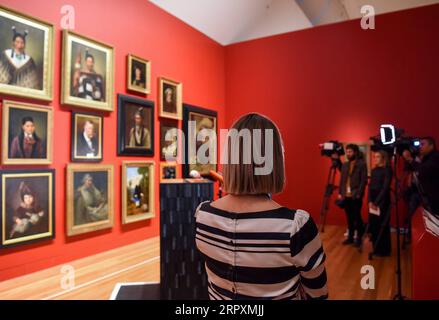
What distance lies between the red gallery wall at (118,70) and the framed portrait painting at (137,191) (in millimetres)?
104

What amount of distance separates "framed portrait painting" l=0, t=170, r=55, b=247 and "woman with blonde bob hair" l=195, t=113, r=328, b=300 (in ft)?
10.0

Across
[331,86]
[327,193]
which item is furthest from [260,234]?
[331,86]

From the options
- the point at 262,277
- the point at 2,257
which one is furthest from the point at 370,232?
the point at 2,257

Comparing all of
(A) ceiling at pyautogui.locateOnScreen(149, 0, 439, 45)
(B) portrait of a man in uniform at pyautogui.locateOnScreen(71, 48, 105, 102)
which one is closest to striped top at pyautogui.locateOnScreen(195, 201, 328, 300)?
(B) portrait of a man in uniform at pyautogui.locateOnScreen(71, 48, 105, 102)

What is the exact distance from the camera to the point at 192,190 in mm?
2625

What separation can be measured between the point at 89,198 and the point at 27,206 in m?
0.78

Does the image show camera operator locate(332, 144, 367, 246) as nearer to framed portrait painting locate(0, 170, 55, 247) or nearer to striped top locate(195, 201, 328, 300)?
striped top locate(195, 201, 328, 300)

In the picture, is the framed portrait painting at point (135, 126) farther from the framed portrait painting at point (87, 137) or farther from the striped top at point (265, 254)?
the striped top at point (265, 254)

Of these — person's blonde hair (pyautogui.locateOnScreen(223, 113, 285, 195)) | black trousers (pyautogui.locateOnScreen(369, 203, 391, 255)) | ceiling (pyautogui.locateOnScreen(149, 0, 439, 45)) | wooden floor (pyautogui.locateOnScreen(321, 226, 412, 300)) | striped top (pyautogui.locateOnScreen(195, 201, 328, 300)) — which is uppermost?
ceiling (pyautogui.locateOnScreen(149, 0, 439, 45))

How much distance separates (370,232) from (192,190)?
3.44m

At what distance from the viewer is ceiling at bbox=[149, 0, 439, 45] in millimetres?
5789

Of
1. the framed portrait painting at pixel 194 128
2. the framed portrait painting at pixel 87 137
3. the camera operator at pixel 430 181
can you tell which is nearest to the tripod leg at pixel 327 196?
the camera operator at pixel 430 181

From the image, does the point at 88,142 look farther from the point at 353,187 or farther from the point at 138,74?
the point at 353,187

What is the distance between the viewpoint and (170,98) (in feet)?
Answer: 18.0
